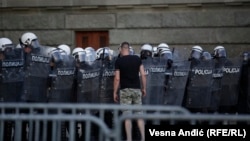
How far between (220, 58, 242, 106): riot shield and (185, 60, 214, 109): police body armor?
43cm

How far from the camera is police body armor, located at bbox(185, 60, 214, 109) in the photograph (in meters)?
9.97

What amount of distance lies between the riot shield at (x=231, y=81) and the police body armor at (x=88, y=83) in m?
2.63

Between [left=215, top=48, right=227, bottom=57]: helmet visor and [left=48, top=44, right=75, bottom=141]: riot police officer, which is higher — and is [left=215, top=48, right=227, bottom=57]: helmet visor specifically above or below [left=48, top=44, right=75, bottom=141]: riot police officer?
above

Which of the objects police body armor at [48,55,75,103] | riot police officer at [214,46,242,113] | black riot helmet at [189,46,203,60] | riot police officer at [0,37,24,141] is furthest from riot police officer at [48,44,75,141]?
riot police officer at [214,46,242,113]

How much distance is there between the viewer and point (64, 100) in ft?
30.1

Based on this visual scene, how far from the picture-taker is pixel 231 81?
1032 cm

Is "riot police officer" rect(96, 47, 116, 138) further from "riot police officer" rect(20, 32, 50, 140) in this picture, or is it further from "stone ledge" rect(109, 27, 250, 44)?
"stone ledge" rect(109, 27, 250, 44)

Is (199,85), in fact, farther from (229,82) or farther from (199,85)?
(229,82)

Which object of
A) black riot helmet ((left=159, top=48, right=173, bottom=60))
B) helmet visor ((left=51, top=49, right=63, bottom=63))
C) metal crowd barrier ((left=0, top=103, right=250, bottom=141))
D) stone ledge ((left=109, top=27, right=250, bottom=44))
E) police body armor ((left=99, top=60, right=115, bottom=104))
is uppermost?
stone ledge ((left=109, top=27, right=250, bottom=44))

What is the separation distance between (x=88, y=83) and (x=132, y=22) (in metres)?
5.19

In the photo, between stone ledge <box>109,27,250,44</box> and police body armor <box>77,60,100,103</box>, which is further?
stone ledge <box>109,27,250,44</box>

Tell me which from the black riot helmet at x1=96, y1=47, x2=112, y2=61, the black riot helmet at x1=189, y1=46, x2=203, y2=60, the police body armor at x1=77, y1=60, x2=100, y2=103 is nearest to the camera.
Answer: the police body armor at x1=77, y1=60, x2=100, y2=103

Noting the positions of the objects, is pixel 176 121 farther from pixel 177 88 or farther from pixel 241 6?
pixel 241 6

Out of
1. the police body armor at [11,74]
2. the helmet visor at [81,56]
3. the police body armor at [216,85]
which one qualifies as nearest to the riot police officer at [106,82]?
the helmet visor at [81,56]
